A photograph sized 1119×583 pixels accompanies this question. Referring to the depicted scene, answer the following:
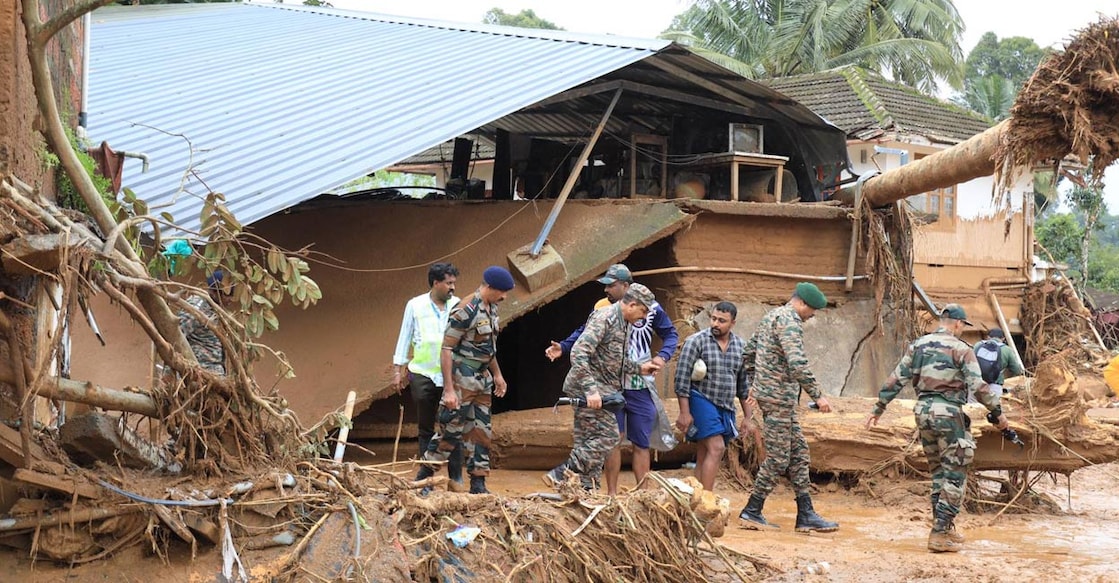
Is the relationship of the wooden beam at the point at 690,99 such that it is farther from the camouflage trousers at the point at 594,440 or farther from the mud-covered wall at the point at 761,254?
the camouflage trousers at the point at 594,440

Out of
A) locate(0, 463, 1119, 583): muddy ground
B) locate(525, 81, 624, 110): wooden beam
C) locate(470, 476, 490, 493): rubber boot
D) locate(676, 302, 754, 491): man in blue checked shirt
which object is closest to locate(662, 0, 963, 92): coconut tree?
locate(525, 81, 624, 110): wooden beam

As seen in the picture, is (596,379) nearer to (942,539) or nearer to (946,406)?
(946,406)

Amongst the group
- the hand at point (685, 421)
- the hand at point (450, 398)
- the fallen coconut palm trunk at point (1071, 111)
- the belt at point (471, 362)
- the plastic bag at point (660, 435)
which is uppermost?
the fallen coconut palm trunk at point (1071, 111)

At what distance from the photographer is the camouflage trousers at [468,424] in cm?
755

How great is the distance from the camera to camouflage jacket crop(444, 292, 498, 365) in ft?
24.7

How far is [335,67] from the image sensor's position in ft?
41.7

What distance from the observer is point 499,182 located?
46.5 ft

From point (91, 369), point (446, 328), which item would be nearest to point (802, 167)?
point (446, 328)

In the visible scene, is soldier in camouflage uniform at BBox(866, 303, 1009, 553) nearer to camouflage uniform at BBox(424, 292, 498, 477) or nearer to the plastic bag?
the plastic bag

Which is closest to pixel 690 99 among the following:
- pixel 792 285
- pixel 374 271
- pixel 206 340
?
pixel 792 285

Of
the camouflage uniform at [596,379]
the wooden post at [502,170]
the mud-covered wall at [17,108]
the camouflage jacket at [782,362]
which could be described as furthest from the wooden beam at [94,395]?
the wooden post at [502,170]

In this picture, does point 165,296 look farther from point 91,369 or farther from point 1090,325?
point 1090,325

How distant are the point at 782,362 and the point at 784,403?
0.98 ft

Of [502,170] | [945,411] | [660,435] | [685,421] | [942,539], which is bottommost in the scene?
[942,539]
